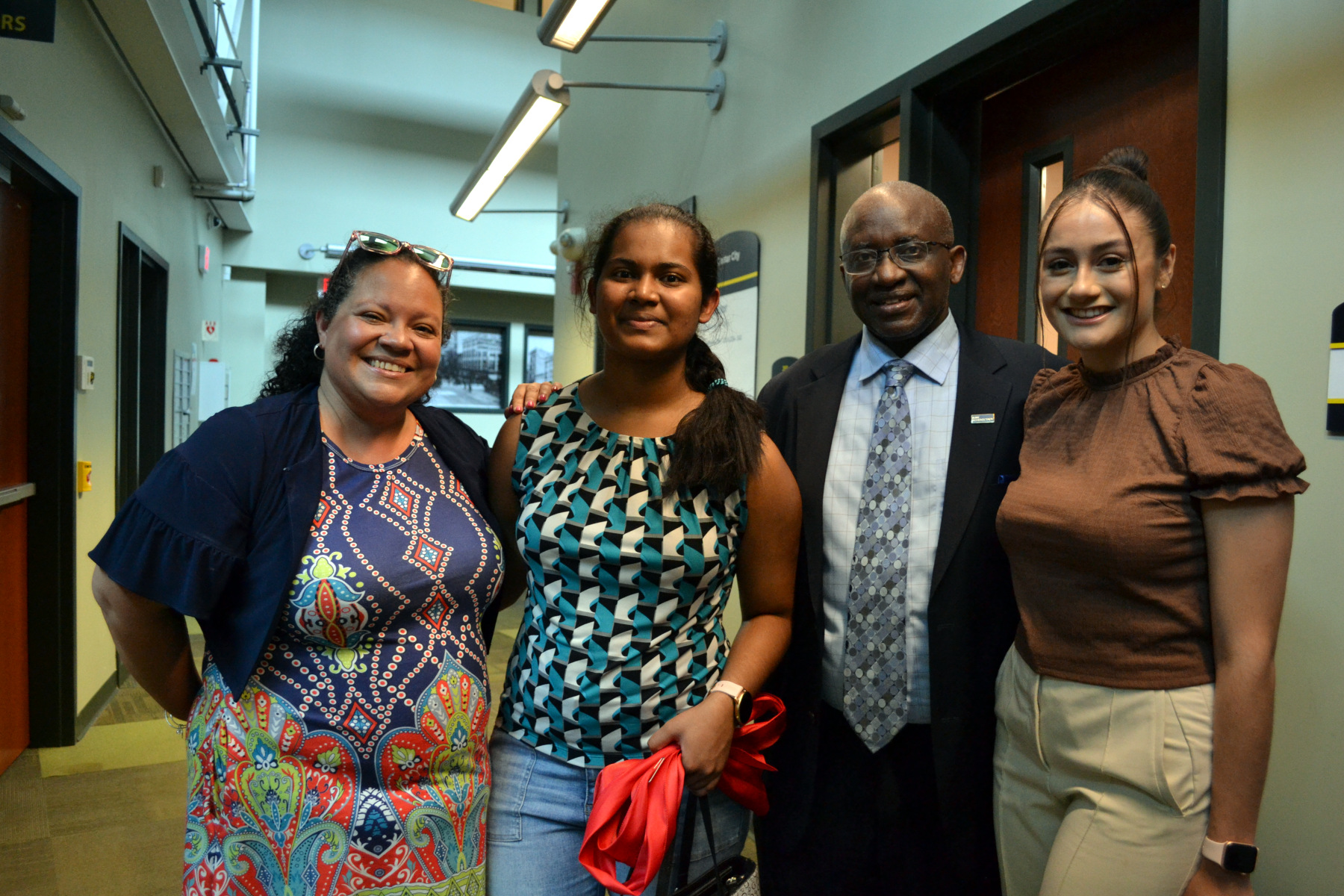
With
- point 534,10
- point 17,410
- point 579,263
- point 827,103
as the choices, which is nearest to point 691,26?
point 827,103

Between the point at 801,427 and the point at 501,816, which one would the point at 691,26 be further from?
the point at 501,816

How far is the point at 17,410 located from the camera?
3.41m

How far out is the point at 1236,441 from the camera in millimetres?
1084

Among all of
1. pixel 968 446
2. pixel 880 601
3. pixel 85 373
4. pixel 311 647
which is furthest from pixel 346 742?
pixel 85 373

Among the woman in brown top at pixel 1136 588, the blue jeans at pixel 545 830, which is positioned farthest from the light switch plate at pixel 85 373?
the woman in brown top at pixel 1136 588

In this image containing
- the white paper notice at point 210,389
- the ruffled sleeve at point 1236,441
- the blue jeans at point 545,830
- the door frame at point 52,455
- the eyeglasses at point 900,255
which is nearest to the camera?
the ruffled sleeve at point 1236,441

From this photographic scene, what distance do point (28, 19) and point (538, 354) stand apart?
315 inches

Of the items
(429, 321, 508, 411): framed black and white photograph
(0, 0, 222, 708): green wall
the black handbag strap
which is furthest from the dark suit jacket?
(429, 321, 508, 411): framed black and white photograph

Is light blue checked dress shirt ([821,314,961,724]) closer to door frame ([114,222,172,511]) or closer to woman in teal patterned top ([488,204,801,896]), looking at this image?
woman in teal patterned top ([488,204,801,896])

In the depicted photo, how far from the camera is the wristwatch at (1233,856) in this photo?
1072 millimetres

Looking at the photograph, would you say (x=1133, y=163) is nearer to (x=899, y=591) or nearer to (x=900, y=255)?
(x=900, y=255)

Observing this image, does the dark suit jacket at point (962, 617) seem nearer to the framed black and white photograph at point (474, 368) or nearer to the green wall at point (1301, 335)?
the green wall at point (1301, 335)

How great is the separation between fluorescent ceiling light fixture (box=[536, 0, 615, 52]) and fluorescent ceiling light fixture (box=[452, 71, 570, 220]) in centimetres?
45

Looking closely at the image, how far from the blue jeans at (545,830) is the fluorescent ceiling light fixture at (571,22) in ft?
8.45
